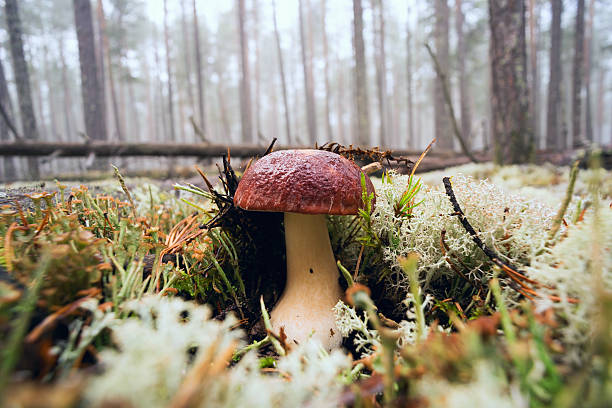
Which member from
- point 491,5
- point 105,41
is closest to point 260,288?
point 491,5

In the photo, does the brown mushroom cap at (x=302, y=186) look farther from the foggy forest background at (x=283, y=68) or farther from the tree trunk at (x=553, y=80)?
the tree trunk at (x=553, y=80)

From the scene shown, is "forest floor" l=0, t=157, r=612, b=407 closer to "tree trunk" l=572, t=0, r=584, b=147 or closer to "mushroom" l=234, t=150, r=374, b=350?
"mushroom" l=234, t=150, r=374, b=350

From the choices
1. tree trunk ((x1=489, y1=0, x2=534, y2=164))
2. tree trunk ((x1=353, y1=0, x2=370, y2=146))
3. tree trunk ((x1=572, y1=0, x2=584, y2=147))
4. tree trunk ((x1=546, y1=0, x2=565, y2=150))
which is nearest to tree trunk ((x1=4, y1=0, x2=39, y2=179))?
tree trunk ((x1=353, y1=0, x2=370, y2=146))

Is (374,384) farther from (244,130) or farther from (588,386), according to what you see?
(244,130)

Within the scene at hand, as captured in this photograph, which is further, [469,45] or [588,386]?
[469,45]

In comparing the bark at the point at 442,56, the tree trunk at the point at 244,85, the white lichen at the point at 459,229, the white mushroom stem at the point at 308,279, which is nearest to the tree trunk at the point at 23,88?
the tree trunk at the point at 244,85

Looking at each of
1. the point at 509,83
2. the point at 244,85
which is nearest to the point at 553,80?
the point at 509,83
